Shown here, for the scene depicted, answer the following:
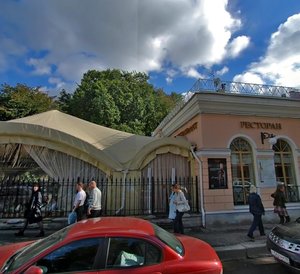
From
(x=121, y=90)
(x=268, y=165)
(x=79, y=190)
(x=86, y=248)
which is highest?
(x=121, y=90)

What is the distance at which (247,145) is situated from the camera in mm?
10867

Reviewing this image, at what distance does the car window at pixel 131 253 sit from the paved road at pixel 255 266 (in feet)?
10.5

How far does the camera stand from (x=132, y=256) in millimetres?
3092

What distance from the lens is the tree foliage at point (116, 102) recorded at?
2600cm

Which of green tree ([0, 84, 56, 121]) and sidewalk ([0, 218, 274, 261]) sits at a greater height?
green tree ([0, 84, 56, 121])

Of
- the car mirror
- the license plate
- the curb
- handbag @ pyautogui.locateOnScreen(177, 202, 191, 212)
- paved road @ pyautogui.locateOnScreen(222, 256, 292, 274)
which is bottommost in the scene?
paved road @ pyautogui.locateOnScreen(222, 256, 292, 274)

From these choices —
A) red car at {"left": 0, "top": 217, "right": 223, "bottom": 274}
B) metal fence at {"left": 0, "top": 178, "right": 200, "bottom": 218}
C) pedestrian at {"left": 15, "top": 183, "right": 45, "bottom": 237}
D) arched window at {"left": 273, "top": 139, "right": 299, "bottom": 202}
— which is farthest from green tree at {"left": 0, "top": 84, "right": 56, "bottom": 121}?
red car at {"left": 0, "top": 217, "right": 223, "bottom": 274}

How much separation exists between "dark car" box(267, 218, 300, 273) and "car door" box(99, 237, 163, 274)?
3216 mm

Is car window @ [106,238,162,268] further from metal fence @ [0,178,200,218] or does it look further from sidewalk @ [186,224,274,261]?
metal fence @ [0,178,200,218]

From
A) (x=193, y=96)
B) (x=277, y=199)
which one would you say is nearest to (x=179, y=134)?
(x=193, y=96)

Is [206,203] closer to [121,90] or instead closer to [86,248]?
[86,248]

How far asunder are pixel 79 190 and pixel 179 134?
21.1 ft

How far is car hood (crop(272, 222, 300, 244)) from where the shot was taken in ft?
16.6

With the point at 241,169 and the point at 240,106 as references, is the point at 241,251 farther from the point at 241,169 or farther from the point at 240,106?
the point at 240,106
